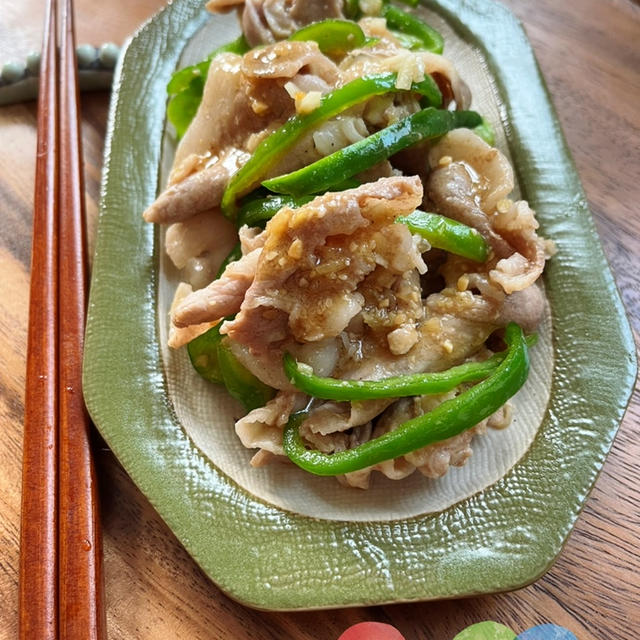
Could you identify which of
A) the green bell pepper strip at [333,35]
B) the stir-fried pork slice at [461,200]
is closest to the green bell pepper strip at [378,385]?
the stir-fried pork slice at [461,200]

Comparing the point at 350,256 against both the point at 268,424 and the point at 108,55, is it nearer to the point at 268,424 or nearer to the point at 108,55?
the point at 268,424

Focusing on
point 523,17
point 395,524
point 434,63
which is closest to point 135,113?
point 434,63

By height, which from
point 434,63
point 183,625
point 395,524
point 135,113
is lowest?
point 183,625

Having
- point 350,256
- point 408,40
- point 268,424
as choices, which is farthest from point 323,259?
point 408,40

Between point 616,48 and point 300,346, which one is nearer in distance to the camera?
point 300,346

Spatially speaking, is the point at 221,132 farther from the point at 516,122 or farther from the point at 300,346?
the point at 516,122

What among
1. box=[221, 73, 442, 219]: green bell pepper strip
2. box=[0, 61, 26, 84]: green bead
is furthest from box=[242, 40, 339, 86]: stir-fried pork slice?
box=[0, 61, 26, 84]: green bead

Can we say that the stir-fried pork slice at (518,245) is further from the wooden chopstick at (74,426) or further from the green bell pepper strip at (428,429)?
the wooden chopstick at (74,426)
